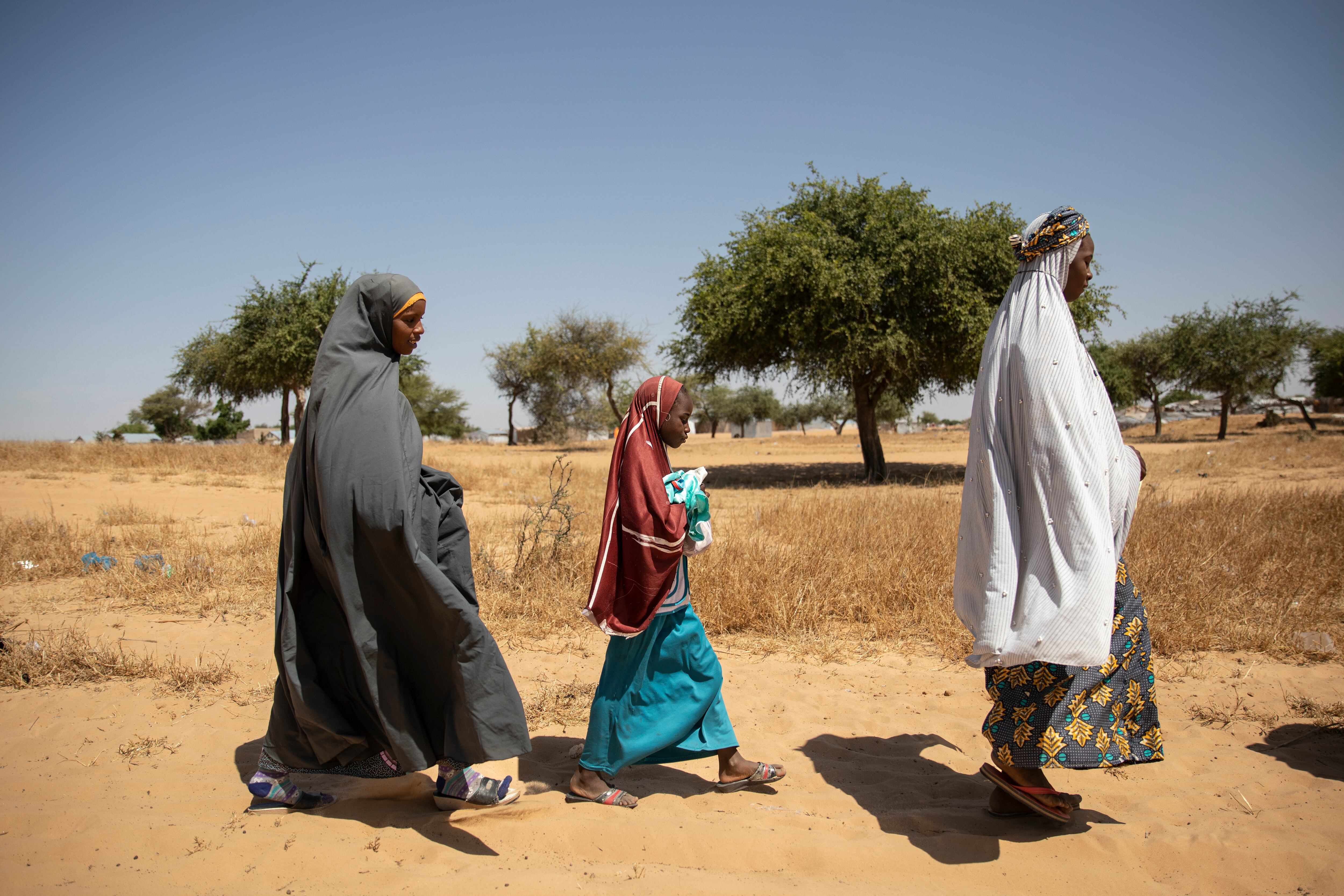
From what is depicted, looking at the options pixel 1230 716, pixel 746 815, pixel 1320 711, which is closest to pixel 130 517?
pixel 746 815

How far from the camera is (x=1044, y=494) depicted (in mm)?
2537

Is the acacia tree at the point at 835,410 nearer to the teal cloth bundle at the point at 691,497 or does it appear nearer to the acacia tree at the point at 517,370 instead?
the acacia tree at the point at 517,370

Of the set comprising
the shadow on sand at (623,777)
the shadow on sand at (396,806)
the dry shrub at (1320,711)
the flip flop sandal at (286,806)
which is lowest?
the shadow on sand at (623,777)

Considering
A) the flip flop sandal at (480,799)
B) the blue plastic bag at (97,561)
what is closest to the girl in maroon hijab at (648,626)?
the flip flop sandal at (480,799)

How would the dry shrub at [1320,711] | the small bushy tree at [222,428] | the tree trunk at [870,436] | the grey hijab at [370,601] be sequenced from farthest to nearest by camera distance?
the small bushy tree at [222,428] → the tree trunk at [870,436] → the dry shrub at [1320,711] → the grey hijab at [370,601]

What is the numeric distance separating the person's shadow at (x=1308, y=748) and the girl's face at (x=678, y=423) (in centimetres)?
288

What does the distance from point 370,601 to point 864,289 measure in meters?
13.8

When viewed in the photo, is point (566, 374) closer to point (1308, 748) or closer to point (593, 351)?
point (593, 351)

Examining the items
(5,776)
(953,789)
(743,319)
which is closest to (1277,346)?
(743,319)

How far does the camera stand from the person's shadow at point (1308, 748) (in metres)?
3.16

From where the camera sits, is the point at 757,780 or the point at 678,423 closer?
the point at 678,423

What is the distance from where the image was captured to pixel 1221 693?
3930 millimetres

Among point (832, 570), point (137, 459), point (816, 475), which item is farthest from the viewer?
point (816, 475)

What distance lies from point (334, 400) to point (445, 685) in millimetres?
1043
